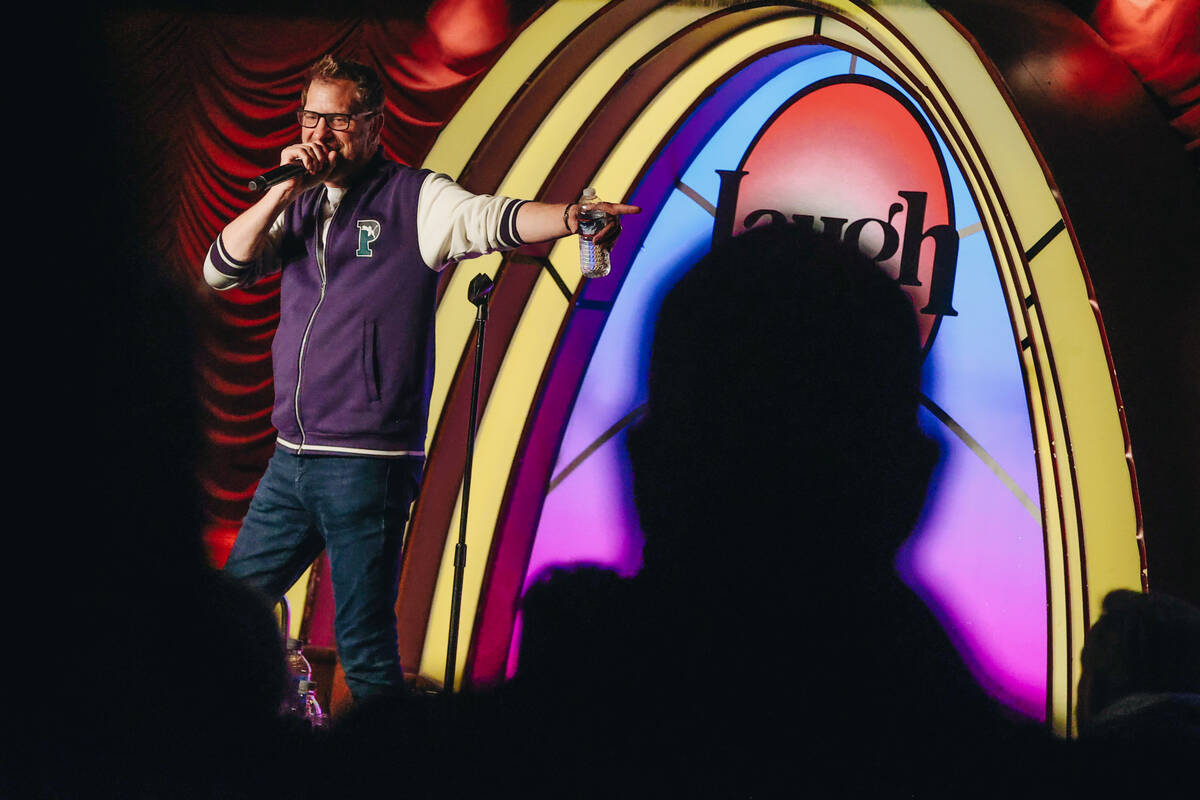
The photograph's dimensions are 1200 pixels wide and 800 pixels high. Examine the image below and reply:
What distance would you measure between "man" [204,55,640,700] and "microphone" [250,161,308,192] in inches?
0.7

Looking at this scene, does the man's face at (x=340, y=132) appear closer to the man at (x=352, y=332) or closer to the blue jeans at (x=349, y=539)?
the man at (x=352, y=332)

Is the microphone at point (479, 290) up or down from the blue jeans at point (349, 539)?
up

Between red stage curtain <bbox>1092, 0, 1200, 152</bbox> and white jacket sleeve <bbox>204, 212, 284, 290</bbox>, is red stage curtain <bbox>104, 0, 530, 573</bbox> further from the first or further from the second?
red stage curtain <bbox>1092, 0, 1200, 152</bbox>

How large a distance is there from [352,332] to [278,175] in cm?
38

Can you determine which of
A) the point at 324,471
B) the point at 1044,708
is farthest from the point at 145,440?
the point at 1044,708

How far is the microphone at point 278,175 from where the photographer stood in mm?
2115

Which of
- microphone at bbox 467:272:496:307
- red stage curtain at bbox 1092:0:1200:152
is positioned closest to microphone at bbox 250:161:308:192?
microphone at bbox 467:272:496:307

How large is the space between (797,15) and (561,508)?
6.43 ft

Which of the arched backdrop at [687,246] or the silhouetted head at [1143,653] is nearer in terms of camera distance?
the silhouetted head at [1143,653]

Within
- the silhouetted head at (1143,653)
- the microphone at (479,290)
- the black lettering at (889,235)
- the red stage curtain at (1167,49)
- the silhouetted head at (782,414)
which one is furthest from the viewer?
the black lettering at (889,235)

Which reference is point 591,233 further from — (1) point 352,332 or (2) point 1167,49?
(2) point 1167,49

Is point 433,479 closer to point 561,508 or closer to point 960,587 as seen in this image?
point 561,508

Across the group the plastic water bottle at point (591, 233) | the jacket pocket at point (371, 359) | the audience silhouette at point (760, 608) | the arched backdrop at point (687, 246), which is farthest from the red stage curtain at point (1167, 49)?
the audience silhouette at point (760, 608)

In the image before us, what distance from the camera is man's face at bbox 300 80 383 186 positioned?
7.56 feet
